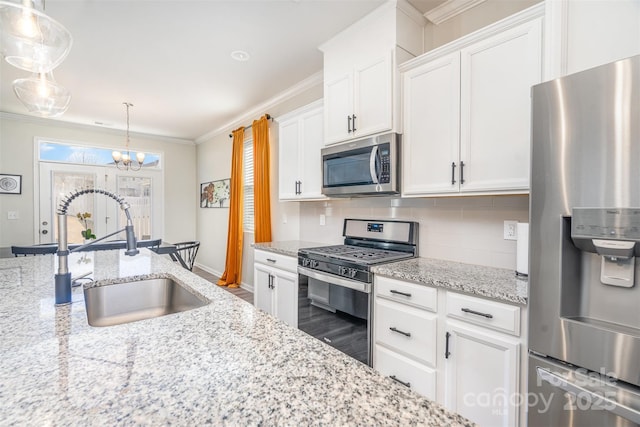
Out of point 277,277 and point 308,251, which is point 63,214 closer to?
point 308,251

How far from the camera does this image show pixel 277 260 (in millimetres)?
2844

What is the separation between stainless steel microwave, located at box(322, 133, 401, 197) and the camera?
6.99 feet

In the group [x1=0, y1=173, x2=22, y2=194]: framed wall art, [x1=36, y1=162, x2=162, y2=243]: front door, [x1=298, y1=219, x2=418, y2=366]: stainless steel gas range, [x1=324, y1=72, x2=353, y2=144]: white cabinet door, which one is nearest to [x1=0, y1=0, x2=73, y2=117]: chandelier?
[x1=324, y1=72, x2=353, y2=144]: white cabinet door

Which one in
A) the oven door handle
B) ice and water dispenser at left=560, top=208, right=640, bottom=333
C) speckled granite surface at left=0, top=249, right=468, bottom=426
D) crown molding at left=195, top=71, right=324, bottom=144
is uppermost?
crown molding at left=195, top=71, right=324, bottom=144

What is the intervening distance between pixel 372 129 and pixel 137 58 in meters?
2.51

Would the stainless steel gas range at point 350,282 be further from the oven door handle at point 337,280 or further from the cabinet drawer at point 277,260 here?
the cabinet drawer at point 277,260

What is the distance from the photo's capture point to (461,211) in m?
2.13

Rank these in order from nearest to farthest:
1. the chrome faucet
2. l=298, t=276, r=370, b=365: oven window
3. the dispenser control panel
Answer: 1. the dispenser control panel
2. the chrome faucet
3. l=298, t=276, r=370, b=365: oven window

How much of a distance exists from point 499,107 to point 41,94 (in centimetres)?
308

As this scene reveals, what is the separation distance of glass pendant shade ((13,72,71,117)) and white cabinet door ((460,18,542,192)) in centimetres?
281

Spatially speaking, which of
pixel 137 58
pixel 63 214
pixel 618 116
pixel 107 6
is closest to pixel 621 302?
pixel 618 116

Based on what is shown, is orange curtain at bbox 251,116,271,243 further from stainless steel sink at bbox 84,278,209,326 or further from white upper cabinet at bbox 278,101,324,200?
stainless steel sink at bbox 84,278,209,326

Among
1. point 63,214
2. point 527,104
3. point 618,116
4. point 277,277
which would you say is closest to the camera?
point 618,116

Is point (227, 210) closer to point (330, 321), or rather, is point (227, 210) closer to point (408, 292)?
point (330, 321)
